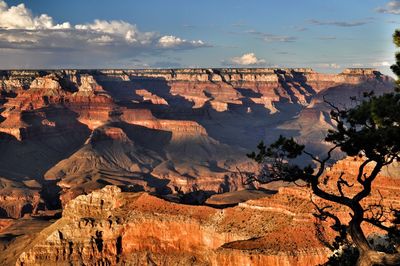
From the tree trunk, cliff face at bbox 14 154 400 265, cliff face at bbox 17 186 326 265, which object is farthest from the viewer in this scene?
cliff face at bbox 14 154 400 265

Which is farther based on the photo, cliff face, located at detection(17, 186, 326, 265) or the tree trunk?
cliff face, located at detection(17, 186, 326, 265)

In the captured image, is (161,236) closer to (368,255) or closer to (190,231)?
(190,231)

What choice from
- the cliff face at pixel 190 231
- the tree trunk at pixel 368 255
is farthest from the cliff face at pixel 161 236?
the tree trunk at pixel 368 255

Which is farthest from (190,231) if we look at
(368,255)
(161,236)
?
(368,255)

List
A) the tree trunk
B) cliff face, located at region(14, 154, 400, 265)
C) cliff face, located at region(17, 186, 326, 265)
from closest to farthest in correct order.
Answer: the tree trunk → cliff face, located at region(17, 186, 326, 265) → cliff face, located at region(14, 154, 400, 265)

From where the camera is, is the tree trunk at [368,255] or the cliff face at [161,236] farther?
the cliff face at [161,236]

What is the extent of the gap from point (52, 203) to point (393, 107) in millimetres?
124170

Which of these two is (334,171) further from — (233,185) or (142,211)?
(233,185)

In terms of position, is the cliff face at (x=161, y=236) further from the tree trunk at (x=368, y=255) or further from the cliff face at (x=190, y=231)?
the tree trunk at (x=368, y=255)

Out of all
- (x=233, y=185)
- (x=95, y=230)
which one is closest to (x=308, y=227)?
(x=95, y=230)

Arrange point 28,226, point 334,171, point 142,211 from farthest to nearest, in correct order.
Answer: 1. point 28,226
2. point 142,211
3. point 334,171

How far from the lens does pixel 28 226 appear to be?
3895 inches

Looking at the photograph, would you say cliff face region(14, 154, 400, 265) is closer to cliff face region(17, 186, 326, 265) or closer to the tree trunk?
cliff face region(17, 186, 326, 265)

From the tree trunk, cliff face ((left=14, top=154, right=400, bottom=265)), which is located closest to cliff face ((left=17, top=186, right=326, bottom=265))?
cliff face ((left=14, top=154, right=400, bottom=265))
